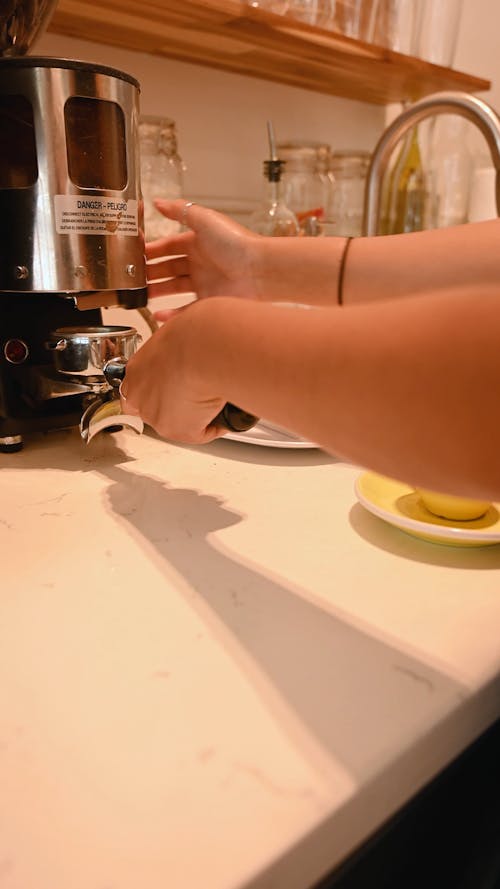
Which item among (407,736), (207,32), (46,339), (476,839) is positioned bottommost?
(476,839)

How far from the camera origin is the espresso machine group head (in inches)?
20.8

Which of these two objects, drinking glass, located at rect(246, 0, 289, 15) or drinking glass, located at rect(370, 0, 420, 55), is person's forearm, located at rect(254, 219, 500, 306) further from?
drinking glass, located at rect(370, 0, 420, 55)

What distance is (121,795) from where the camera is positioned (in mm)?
248

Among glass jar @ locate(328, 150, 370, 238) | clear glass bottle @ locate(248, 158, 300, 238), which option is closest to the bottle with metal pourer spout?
clear glass bottle @ locate(248, 158, 300, 238)

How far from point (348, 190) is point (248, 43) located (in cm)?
39

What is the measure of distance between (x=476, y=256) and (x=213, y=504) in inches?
13.6

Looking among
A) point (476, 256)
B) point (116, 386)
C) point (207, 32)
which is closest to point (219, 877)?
point (116, 386)

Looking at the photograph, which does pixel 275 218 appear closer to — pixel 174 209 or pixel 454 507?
pixel 174 209

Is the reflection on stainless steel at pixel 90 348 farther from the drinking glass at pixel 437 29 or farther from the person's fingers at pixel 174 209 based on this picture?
the drinking glass at pixel 437 29

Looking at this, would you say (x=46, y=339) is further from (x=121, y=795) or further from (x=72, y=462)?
(x=121, y=795)

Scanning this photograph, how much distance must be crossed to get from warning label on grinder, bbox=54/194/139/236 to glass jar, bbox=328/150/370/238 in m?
0.71

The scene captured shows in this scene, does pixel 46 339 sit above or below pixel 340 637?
above

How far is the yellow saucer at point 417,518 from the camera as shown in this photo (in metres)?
0.44

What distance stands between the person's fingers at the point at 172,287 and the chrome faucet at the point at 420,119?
38 centimetres
